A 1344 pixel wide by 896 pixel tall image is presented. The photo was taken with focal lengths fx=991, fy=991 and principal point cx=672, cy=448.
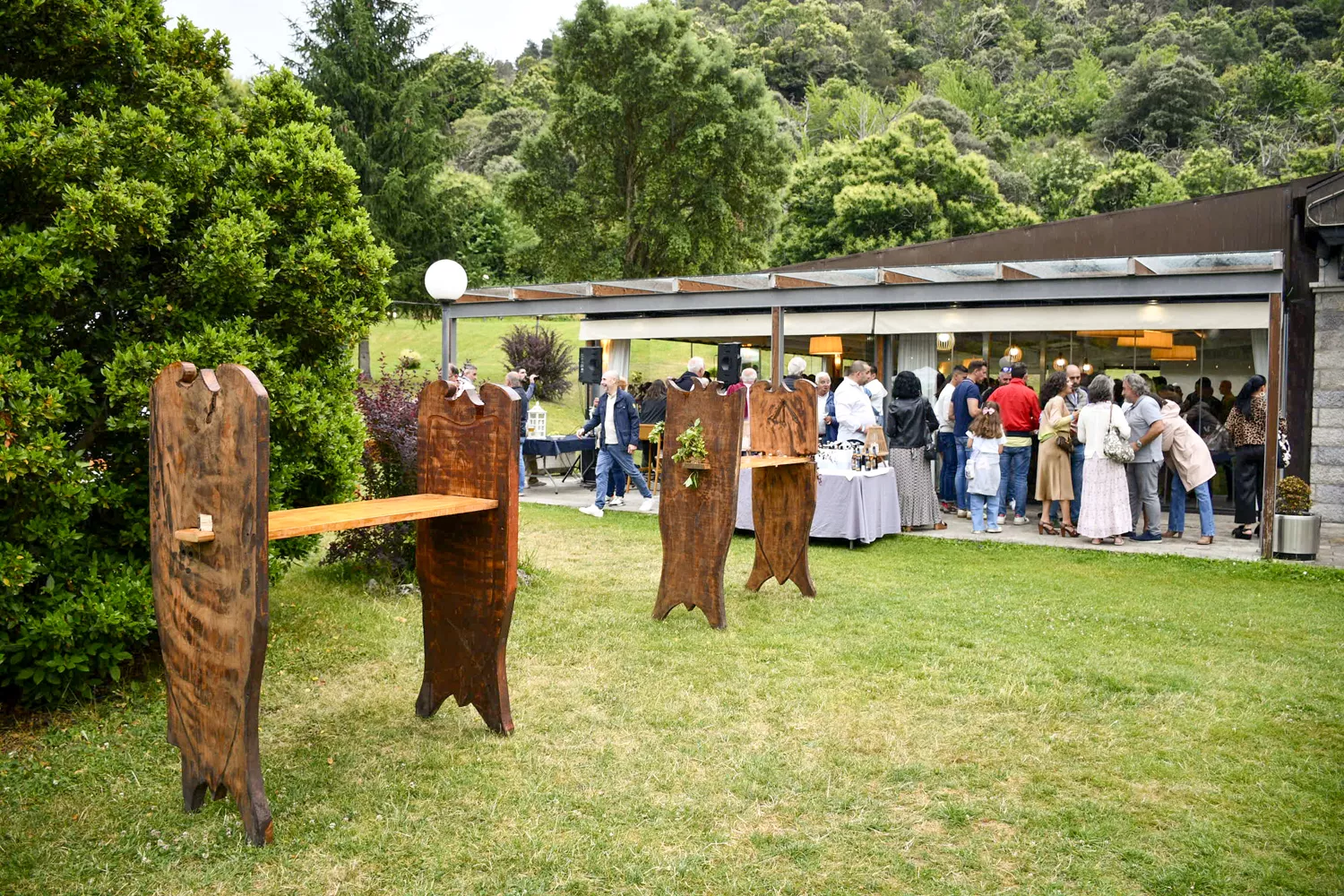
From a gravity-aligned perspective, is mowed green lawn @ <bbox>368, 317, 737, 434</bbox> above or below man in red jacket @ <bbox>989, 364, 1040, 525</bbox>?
above

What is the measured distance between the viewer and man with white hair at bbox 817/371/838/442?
460 inches

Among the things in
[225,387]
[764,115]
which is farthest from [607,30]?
[225,387]

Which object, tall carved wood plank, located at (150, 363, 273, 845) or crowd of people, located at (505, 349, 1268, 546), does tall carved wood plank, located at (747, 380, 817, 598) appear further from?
tall carved wood plank, located at (150, 363, 273, 845)

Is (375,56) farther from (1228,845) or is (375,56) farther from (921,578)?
(1228,845)

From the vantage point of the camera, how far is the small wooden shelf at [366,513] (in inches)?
126

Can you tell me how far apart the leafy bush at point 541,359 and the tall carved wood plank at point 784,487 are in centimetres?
1742

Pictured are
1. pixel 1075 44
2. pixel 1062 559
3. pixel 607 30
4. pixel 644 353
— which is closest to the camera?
pixel 1062 559

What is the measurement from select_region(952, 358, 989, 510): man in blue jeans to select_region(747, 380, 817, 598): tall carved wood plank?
409 cm

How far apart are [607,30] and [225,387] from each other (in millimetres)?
30755

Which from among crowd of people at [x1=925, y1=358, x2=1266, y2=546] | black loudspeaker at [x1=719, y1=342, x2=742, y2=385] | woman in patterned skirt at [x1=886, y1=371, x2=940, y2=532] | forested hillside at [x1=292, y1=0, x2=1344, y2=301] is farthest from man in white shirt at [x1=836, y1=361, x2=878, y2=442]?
forested hillside at [x1=292, y1=0, x2=1344, y2=301]

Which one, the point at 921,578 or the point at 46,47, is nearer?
the point at 46,47

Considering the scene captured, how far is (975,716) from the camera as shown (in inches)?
180

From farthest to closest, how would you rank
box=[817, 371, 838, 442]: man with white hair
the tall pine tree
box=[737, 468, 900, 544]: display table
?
the tall pine tree < box=[817, 371, 838, 442]: man with white hair < box=[737, 468, 900, 544]: display table

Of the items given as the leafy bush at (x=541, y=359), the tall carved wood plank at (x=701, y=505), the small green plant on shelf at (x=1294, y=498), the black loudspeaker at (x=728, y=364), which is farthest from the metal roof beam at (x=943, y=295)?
the leafy bush at (x=541, y=359)
